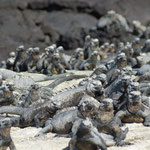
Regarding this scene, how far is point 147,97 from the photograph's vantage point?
27.3 ft

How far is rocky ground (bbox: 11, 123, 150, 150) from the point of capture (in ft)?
21.7

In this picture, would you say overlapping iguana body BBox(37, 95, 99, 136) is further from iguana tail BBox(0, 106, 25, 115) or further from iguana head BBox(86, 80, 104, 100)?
iguana tail BBox(0, 106, 25, 115)

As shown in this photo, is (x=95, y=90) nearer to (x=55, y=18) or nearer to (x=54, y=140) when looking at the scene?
(x=54, y=140)

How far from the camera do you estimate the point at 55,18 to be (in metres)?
22.8

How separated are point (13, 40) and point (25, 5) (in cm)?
247

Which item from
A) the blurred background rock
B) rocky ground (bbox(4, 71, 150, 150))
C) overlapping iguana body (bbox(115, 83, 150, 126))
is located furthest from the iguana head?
the blurred background rock

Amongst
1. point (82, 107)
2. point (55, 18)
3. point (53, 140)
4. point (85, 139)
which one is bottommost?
point (53, 140)

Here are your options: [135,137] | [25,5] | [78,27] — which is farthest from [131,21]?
[135,137]

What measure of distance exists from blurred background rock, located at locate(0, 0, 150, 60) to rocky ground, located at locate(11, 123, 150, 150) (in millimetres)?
12424

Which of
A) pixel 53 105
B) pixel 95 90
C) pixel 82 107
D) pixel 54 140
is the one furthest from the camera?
pixel 95 90

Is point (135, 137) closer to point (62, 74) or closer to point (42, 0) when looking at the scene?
point (62, 74)

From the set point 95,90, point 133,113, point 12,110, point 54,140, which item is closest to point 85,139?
point 54,140

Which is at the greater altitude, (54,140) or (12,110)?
(12,110)

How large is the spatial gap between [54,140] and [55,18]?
16.2 meters
